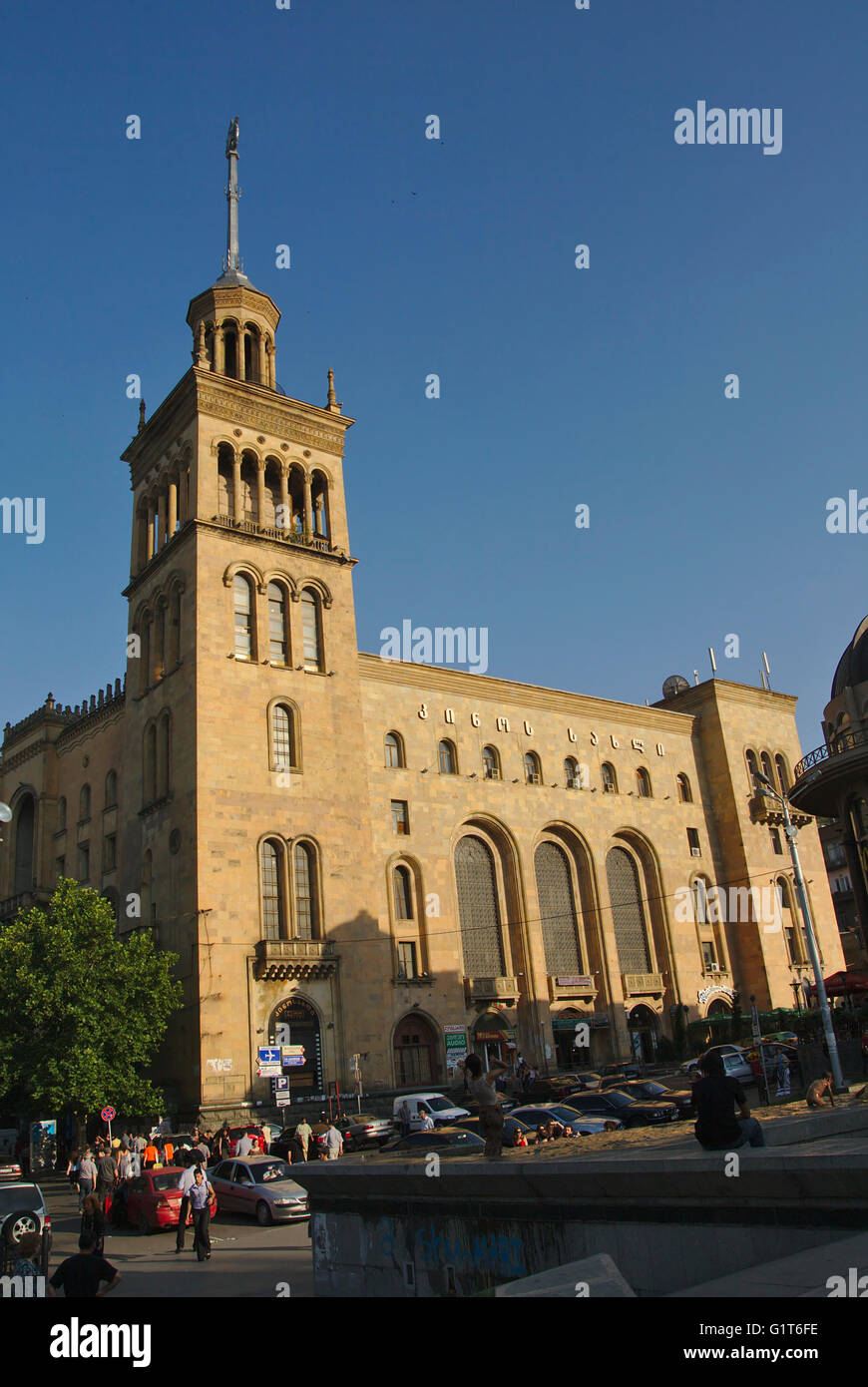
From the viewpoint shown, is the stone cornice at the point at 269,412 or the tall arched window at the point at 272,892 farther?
the stone cornice at the point at 269,412

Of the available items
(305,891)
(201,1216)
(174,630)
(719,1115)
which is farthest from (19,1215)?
(174,630)

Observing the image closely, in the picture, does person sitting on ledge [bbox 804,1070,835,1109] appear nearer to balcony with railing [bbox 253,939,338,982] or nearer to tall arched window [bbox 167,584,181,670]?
balcony with railing [bbox 253,939,338,982]

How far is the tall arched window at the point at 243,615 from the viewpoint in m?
39.5

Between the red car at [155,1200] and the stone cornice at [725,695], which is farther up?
the stone cornice at [725,695]

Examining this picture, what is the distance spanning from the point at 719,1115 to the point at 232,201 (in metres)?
51.3

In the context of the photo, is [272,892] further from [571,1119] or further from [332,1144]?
[571,1119]

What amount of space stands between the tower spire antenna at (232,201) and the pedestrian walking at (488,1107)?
1785 inches

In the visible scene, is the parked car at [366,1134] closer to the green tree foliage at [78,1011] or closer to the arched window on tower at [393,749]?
the green tree foliage at [78,1011]

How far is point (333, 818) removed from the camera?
38844mm

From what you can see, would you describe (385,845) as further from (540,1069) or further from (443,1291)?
(443,1291)

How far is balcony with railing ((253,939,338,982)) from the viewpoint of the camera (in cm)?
3466

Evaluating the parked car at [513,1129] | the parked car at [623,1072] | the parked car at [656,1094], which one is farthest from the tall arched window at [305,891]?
the parked car at [513,1129]

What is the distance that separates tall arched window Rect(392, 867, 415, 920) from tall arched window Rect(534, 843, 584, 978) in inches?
289
